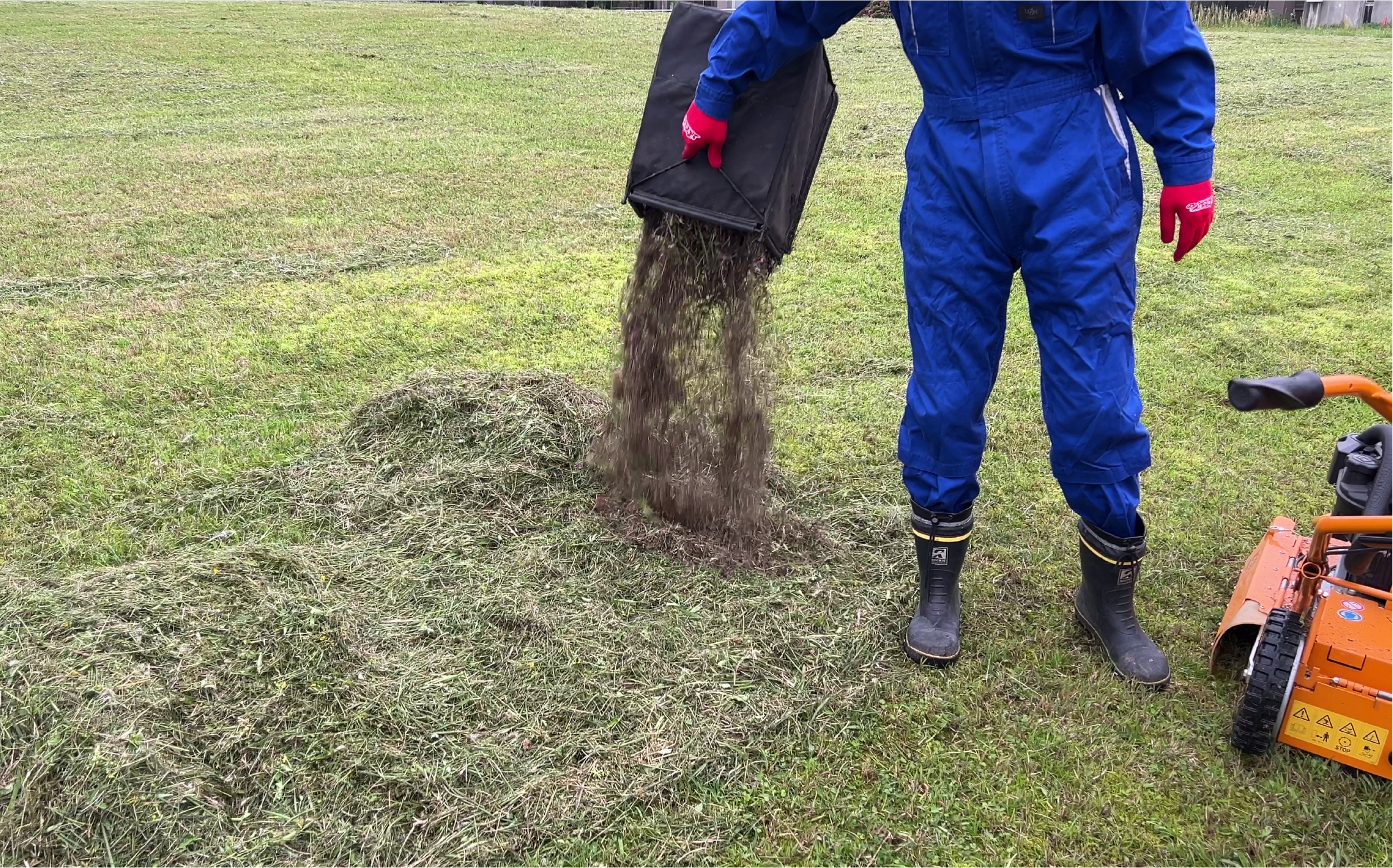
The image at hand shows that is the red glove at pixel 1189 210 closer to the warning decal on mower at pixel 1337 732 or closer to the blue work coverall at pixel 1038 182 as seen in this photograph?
the blue work coverall at pixel 1038 182

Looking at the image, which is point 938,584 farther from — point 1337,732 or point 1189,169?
point 1189,169

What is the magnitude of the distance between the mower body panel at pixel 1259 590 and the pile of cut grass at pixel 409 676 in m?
0.92

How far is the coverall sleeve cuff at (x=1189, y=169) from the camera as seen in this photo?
2619 millimetres

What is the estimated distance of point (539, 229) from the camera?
23.7 feet

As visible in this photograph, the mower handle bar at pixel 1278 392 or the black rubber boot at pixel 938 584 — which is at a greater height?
the mower handle bar at pixel 1278 392

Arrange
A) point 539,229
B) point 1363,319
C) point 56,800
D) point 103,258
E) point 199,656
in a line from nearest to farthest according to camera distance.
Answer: point 56,800 < point 199,656 < point 1363,319 < point 103,258 < point 539,229

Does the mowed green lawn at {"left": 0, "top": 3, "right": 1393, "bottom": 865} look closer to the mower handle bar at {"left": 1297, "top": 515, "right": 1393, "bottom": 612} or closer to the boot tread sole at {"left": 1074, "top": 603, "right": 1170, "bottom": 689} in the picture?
the boot tread sole at {"left": 1074, "top": 603, "right": 1170, "bottom": 689}

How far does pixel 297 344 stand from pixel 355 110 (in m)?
7.40

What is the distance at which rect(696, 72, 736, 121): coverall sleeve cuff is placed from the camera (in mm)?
2896

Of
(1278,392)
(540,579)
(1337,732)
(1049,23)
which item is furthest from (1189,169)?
(540,579)

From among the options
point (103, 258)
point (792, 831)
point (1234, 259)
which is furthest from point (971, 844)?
point (103, 258)

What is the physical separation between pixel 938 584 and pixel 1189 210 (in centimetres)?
120

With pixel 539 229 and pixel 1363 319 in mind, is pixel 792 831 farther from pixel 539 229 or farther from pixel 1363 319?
pixel 539 229

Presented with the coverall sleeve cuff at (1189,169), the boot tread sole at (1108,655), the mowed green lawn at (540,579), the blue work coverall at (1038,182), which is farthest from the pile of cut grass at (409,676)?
the coverall sleeve cuff at (1189,169)
